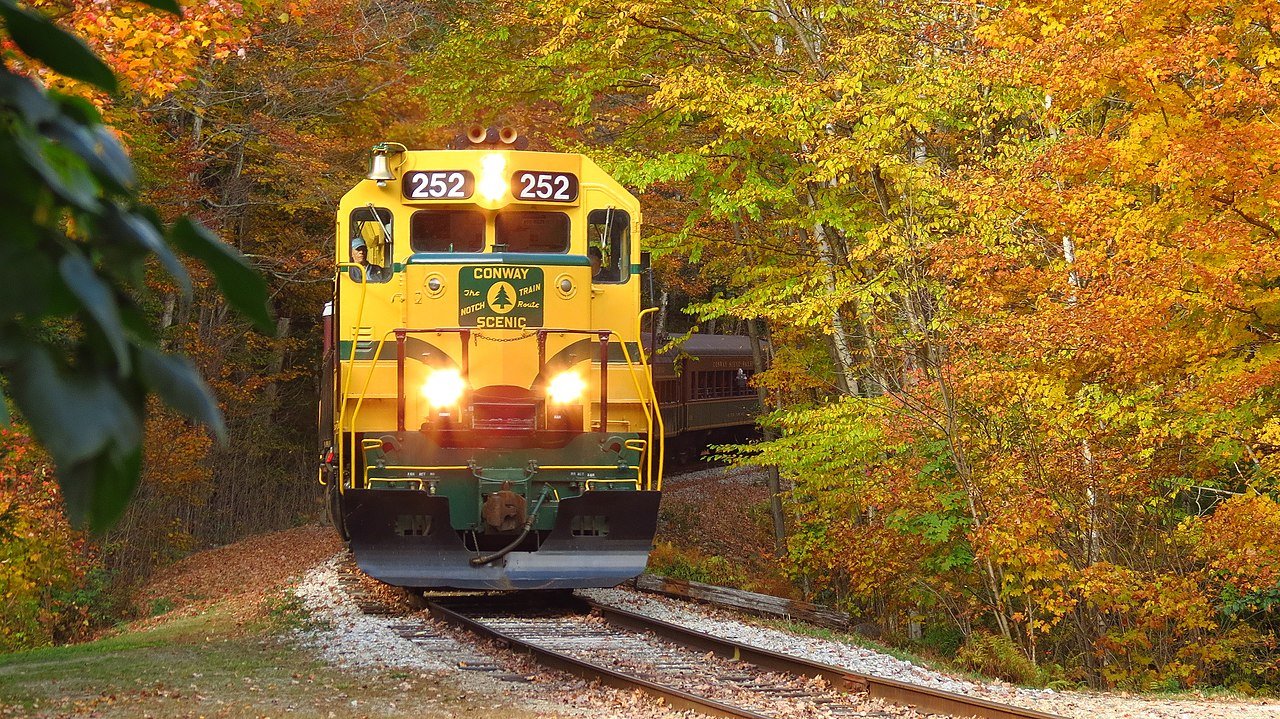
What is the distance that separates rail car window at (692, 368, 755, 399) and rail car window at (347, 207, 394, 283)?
58.6 feet

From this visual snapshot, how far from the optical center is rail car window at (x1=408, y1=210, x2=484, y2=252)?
1196cm

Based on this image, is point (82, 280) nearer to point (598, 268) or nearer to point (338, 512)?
point (598, 268)

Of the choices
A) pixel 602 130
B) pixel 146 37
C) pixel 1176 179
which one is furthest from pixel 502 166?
pixel 602 130

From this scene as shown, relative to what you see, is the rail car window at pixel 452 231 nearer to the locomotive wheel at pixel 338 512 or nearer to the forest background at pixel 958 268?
the forest background at pixel 958 268

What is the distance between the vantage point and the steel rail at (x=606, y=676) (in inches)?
334

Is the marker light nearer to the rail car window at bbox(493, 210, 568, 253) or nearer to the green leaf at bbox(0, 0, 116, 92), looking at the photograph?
the rail car window at bbox(493, 210, 568, 253)

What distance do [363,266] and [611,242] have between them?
2.42m

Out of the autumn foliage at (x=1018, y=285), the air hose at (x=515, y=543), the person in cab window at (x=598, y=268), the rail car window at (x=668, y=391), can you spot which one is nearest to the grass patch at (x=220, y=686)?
the air hose at (x=515, y=543)

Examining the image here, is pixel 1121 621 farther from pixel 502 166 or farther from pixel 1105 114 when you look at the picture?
pixel 502 166

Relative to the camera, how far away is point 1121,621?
48.6ft

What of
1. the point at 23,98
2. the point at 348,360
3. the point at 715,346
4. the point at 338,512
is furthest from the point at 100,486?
the point at 715,346

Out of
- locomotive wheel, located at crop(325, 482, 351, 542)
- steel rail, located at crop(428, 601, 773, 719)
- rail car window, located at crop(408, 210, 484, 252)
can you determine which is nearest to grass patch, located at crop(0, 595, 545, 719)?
steel rail, located at crop(428, 601, 773, 719)

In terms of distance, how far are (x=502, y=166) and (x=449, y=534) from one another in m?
3.51

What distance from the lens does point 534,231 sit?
12109 mm
